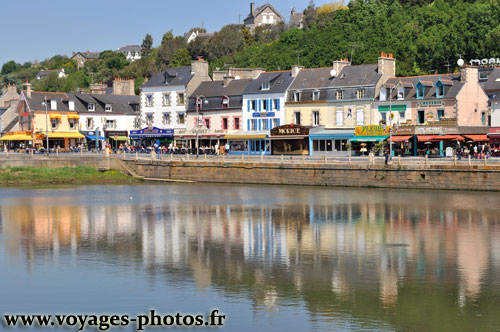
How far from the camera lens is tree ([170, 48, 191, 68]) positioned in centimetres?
14338

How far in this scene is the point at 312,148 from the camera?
7325cm

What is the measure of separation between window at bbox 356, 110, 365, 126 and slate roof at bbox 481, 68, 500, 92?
11874mm

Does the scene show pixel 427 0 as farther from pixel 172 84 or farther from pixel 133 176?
pixel 133 176

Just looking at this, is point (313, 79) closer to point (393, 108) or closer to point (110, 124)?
point (393, 108)

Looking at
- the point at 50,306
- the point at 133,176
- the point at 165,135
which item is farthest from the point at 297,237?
the point at 165,135

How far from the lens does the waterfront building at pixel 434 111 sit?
64.6 m

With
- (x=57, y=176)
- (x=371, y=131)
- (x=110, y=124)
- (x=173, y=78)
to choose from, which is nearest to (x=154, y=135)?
(x=173, y=78)

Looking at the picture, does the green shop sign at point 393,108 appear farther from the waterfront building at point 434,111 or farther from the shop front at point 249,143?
the shop front at point 249,143

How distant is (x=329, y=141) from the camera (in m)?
72.4

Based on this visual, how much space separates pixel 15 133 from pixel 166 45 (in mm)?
68563

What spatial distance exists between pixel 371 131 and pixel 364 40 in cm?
4010

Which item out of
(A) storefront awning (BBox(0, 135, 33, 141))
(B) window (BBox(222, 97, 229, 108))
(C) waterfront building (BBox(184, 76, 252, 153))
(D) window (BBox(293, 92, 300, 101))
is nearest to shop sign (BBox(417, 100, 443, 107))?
(D) window (BBox(293, 92, 300, 101))

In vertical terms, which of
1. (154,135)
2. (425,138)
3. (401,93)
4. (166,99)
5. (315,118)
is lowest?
(425,138)

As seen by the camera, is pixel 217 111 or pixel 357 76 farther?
pixel 217 111
